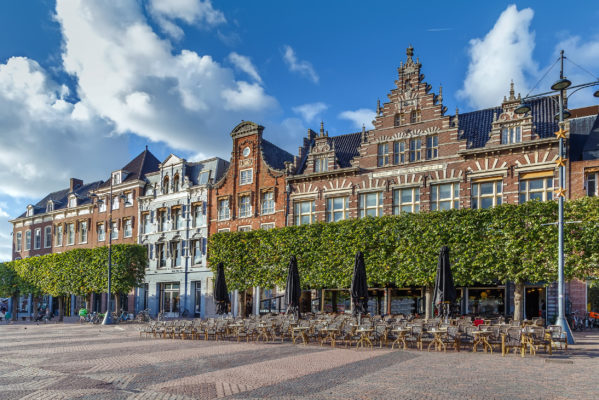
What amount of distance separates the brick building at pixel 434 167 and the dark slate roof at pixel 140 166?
61.4 ft

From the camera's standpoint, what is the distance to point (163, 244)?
133 feet

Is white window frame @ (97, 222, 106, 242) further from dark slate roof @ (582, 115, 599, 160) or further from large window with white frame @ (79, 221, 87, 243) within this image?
dark slate roof @ (582, 115, 599, 160)

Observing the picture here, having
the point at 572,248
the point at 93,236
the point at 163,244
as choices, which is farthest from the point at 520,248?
the point at 93,236

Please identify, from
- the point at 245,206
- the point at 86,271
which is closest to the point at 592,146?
the point at 245,206

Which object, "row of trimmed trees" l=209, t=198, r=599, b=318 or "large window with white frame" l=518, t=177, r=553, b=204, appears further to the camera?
"large window with white frame" l=518, t=177, r=553, b=204

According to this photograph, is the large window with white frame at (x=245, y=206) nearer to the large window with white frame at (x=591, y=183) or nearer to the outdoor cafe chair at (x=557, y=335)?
the large window with white frame at (x=591, y=183)

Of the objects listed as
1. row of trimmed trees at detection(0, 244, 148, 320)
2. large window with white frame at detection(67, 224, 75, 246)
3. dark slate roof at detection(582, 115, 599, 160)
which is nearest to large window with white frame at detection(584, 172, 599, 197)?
dark slate roof at detection(582, 115, 599, 160)

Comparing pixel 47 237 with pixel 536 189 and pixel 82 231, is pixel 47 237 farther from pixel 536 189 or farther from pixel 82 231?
pixel 536 189

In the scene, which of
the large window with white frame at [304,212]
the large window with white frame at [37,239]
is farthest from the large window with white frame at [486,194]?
the large window with white frame at [37,239]

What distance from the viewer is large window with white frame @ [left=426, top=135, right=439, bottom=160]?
27.8 meters

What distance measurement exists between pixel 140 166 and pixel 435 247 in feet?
104

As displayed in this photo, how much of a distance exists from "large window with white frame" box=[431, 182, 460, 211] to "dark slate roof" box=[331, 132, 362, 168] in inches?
238

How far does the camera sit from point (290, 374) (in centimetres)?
1111

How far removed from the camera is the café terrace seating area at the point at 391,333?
14289mm
